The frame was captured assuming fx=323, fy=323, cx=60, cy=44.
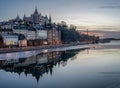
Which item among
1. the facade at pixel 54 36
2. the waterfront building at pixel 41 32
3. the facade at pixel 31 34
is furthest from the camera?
the facade at pixel 54 36

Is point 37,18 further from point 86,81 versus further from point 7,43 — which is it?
point 86,81

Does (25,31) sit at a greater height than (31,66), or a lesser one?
greater

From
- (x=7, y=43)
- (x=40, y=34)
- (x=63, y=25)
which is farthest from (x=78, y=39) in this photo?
(x=7, y=43)

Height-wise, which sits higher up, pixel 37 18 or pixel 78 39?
pixel 37 18

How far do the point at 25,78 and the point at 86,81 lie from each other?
4.43 metres

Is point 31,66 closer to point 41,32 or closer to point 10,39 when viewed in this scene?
point 10,39

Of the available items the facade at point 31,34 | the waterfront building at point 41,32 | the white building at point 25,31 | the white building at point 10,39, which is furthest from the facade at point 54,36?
the white building at point 10,39

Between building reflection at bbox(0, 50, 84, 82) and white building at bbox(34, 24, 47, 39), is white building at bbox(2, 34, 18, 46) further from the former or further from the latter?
building reflection at bbox(0, 50, 84, 82)

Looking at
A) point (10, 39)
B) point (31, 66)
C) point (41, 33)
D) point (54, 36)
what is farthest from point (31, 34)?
point (31, 66)

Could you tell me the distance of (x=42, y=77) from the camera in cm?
A: 2322

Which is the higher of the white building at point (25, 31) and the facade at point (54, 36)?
the white building at point (25, 31)

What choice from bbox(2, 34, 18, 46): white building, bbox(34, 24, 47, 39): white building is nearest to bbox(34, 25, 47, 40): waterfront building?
bbox(34, 24, 47, 39): white building

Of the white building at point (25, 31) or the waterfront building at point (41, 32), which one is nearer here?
the white building at point (25, 31)

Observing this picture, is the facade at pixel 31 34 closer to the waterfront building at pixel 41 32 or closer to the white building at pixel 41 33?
the white building at pixel 41 33
